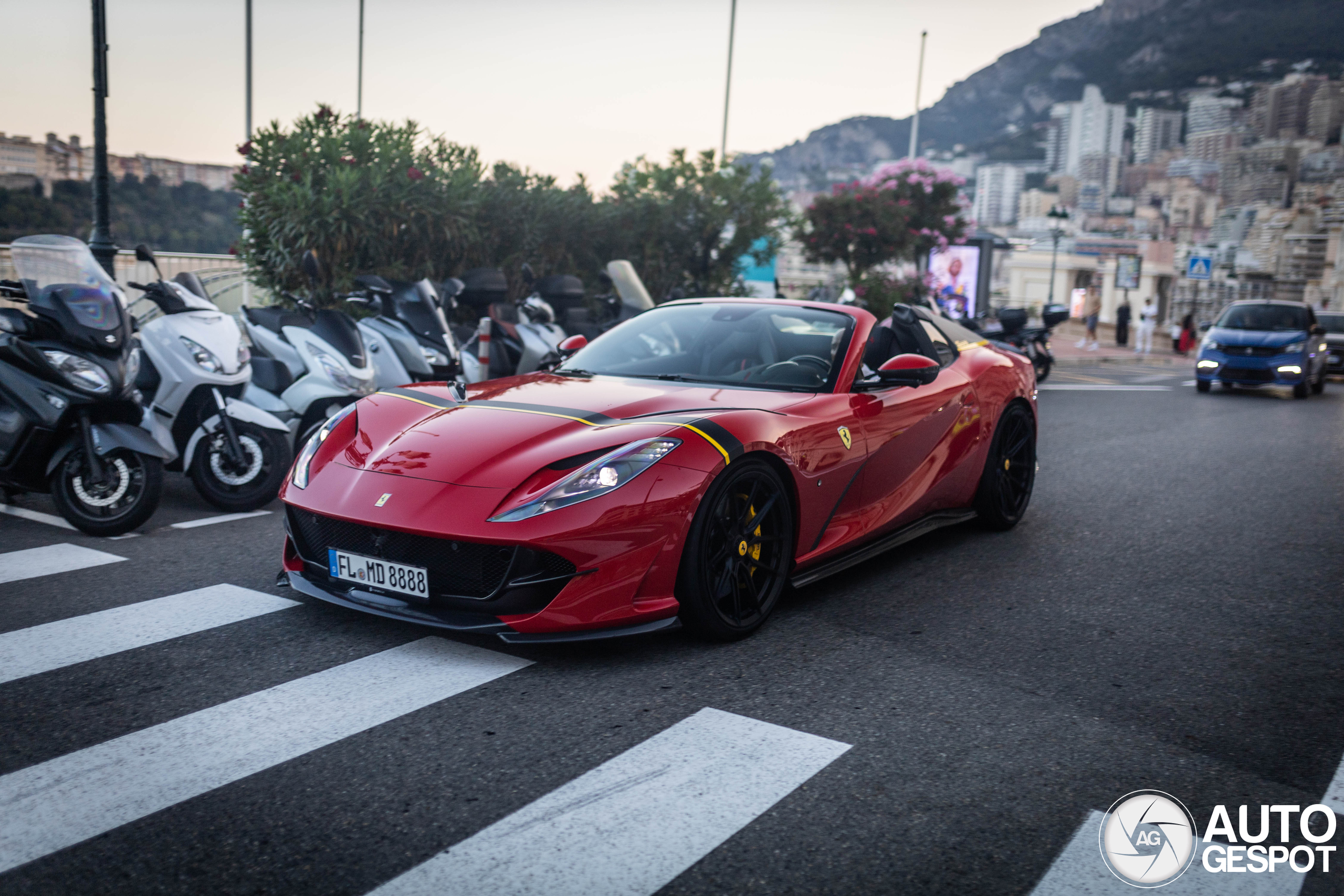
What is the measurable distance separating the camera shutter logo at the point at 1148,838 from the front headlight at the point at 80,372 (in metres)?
5.05

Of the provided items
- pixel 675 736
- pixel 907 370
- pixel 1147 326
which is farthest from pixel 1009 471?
pixel 1147 326

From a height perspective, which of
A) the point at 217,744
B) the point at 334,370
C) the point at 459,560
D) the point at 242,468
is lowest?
the point at 217,744

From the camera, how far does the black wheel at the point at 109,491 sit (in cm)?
557

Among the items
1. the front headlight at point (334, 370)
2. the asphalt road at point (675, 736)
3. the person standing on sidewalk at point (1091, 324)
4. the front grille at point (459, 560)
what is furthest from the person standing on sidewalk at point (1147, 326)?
the front grille at point (459, 560)

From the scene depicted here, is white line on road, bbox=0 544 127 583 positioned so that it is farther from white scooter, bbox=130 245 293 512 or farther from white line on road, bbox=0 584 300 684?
white scooter, bbox=130 245 293 512

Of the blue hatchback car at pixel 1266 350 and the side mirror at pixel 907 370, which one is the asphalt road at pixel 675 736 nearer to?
the side mirror at pixel 907 370

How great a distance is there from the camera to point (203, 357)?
255 inches

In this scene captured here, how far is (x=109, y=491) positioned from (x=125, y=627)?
66.4 inches

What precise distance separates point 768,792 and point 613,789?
1.39 feet

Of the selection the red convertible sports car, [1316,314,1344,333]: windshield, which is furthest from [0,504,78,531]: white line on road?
[1316,314,1344,333]: windshield

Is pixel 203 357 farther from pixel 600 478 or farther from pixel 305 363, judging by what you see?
pixel 600 478

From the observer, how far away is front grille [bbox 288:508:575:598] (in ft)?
12.2

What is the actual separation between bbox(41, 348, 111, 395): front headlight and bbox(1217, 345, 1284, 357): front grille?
18.3 meters

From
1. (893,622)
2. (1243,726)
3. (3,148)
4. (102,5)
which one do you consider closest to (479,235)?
(102,5)
